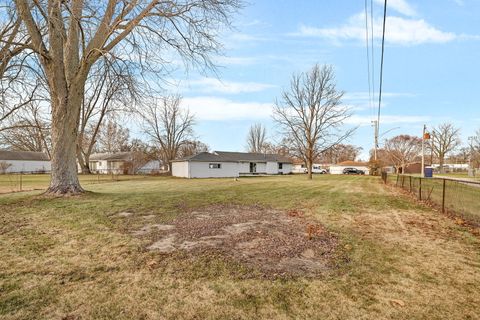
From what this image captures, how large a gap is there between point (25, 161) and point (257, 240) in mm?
58197

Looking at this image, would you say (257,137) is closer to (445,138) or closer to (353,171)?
(353,171)

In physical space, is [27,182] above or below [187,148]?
below

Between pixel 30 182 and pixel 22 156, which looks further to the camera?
pixel 22 156

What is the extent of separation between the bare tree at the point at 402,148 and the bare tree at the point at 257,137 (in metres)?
26.9

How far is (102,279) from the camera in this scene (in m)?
3.26

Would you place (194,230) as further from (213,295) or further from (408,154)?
(408,154)

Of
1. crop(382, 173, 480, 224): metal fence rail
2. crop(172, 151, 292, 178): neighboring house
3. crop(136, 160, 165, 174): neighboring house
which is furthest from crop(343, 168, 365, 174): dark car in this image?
crop(382, 173, 480, 224): metal fence rail

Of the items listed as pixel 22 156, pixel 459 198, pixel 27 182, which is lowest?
pixel 27 182

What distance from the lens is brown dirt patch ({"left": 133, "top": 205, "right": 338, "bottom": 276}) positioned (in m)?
3.85

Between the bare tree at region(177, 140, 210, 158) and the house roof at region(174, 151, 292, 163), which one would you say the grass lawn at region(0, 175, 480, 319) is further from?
the bare tree at region(177, 140, 210, 158)

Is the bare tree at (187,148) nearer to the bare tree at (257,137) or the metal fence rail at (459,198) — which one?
the bare tree at (257,137)

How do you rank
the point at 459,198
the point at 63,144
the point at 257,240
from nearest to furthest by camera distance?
the point at 257,240
the point at 459,198
the point at 63,144

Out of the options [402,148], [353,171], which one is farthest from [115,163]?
[402,148]

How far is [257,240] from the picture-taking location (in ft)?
16.0
